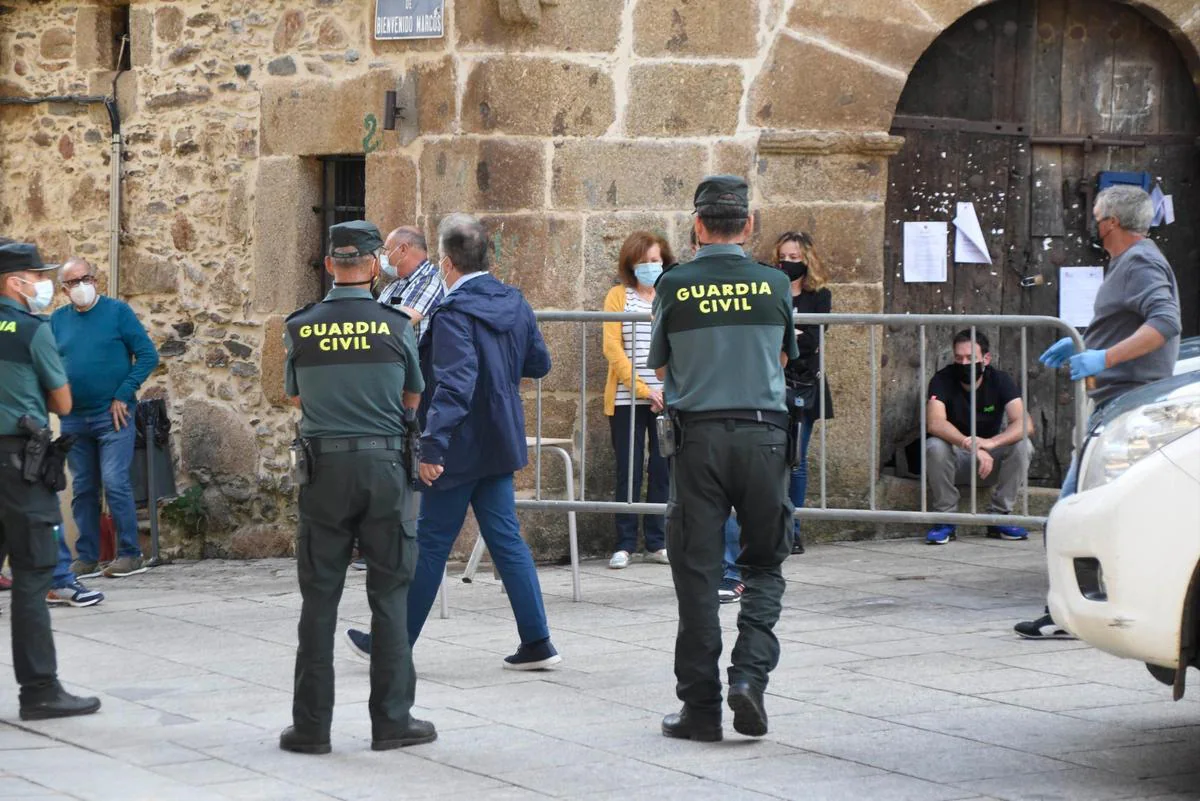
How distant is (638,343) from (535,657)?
9.16 feet

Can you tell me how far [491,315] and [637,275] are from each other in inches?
111

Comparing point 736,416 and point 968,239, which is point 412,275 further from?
point 968,239

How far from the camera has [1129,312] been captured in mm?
7363

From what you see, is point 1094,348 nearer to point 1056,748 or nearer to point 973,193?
point 1056,748

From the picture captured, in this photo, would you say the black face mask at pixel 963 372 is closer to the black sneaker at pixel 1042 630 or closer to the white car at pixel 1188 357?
the white car at pixel 1188 357

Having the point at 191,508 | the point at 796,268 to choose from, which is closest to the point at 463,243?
the point at 796,268

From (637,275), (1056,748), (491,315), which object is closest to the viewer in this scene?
(1056,748)

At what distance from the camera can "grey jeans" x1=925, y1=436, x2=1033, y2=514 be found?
10070mm

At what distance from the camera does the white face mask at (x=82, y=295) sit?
34.4 ft

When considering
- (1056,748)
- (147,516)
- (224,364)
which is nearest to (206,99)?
(224,364)

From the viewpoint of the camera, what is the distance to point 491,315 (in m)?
7.05

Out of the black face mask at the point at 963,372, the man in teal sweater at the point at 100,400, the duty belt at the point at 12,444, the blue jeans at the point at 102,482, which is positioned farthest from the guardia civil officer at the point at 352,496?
the black face mask at the point at 963,372

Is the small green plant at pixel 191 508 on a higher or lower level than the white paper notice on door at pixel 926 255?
lower

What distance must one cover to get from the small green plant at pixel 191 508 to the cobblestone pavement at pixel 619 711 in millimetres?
2086
